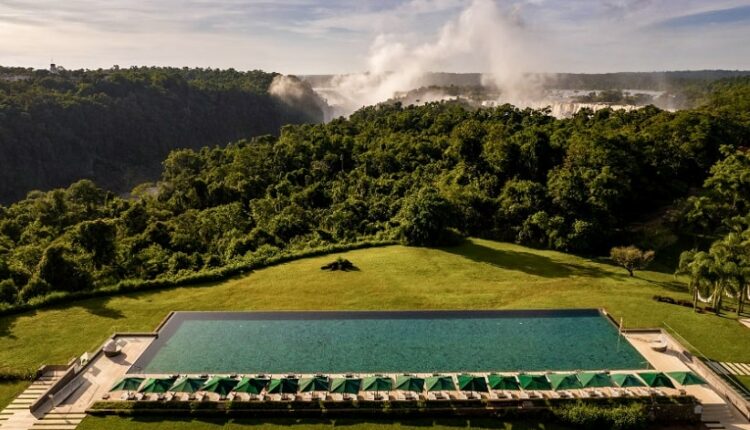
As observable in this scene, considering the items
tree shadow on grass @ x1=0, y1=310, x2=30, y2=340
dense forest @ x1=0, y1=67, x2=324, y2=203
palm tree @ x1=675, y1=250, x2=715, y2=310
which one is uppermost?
dense forest @ x1=0, y1=67, x2=324, y2=203

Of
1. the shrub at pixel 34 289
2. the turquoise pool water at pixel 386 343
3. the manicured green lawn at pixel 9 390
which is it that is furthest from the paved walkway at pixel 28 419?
the shrub at pixel 34 289

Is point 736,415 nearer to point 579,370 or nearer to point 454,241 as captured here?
point 579,370

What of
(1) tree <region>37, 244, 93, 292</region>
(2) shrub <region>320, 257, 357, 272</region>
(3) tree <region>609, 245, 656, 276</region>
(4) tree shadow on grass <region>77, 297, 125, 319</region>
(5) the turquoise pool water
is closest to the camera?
(5) the turquoise pool water

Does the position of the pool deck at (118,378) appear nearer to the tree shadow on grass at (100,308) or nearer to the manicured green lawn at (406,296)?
the manicured green lawn at (406,296)

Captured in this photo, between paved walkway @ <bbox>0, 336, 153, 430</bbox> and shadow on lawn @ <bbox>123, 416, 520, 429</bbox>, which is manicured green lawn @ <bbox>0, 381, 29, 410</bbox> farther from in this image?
shadow on lawn @ <bbox>123, 416, 520, 429</bbox>

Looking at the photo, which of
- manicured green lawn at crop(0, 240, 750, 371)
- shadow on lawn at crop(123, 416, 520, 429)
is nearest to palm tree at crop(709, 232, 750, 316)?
manicured green lawn at crop(0, 240, 750, 371)

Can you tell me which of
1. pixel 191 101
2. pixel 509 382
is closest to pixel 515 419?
pixel 509 382
